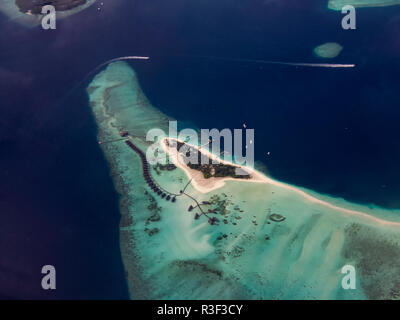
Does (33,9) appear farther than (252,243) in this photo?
Yes

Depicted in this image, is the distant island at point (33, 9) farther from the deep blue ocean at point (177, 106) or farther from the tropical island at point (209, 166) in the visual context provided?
the tropical island at point (209, 166)

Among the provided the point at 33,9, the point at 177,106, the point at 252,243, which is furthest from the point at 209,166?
the point at 33,9

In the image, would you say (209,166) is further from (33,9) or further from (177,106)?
(33,9)

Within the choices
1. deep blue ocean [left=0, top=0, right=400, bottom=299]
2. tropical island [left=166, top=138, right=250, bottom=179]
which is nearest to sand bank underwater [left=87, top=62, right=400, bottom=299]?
tropical island [left=166, top=138, right=250, bottom=179]

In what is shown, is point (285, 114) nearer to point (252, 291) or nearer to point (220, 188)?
point (220, 188)

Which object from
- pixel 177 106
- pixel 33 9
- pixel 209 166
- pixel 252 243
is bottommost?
pixel 252 243

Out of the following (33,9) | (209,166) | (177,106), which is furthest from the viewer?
(33,9)

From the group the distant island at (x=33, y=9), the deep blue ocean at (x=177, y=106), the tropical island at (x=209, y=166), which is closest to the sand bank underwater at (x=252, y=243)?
the tropical island at (x=209, y=166)

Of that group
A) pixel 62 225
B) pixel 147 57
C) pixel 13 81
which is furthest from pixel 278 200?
pixel 13 81
